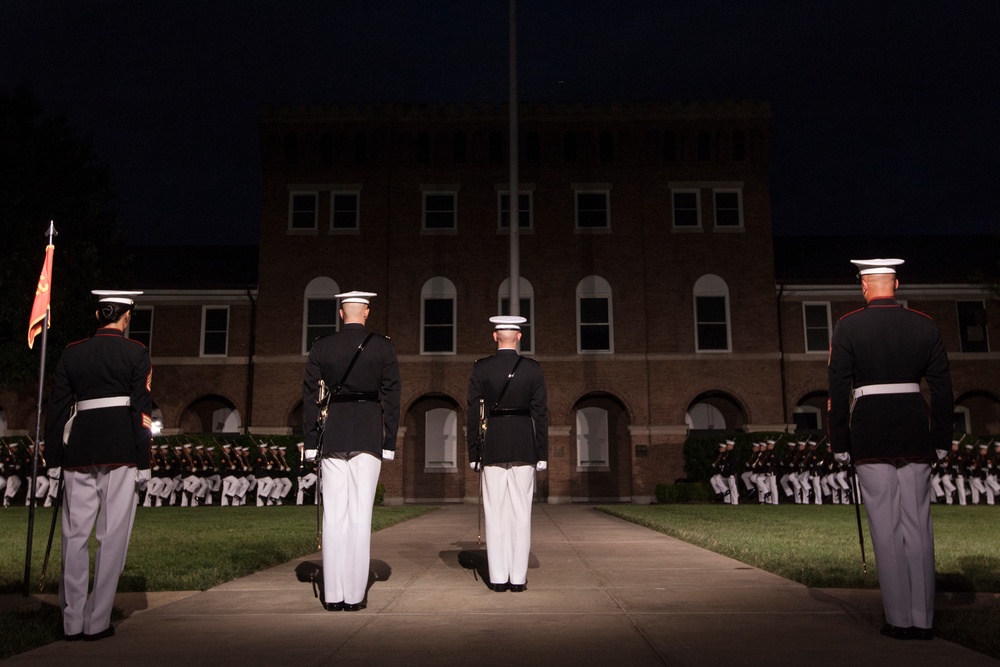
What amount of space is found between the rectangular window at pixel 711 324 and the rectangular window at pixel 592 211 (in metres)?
4.44

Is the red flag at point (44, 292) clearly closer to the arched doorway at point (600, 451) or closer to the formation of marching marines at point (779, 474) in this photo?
the formation of marching marines at point (779, 474)

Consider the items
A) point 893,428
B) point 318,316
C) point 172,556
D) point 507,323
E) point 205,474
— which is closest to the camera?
point 893,428

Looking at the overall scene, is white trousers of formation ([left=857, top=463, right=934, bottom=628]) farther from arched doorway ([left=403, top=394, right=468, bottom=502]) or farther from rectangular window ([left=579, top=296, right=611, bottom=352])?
arched doorway ([left=403, top=394, right=468, bottom=502])

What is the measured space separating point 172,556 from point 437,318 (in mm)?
22695

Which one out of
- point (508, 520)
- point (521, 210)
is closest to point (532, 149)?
point (521, 210)

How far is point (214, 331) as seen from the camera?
33625 millimetres

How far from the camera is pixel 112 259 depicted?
29.6 m

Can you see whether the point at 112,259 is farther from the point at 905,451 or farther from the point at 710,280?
the point at 905,451

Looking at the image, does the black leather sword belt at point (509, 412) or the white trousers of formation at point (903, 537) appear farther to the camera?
the black leather sword belt at point (509, 412)

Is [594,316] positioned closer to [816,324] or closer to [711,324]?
[711,324]

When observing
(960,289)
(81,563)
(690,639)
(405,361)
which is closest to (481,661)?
(690,639)

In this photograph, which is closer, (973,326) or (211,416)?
(973,326)

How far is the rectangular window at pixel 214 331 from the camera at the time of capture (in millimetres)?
33500

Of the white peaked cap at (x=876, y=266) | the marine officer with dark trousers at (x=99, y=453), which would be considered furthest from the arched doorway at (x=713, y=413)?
the marine officer with dark trousers at (x=99, y=453)
